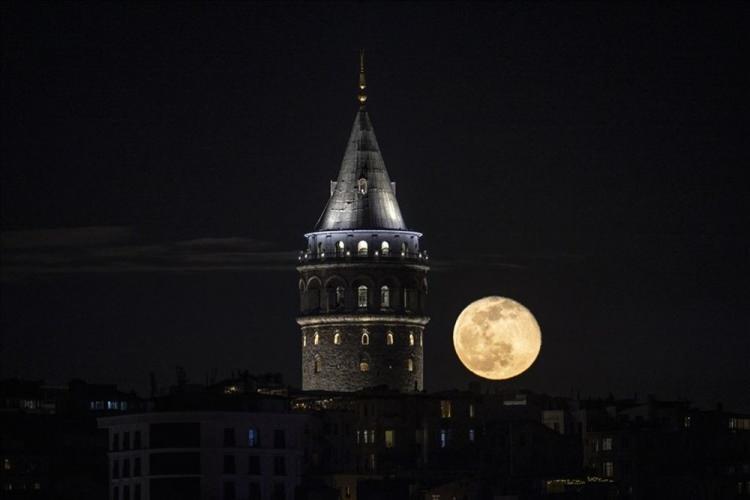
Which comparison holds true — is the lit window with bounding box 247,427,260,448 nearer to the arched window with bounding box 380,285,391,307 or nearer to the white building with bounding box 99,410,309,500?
the white building with bounding box 99,410,309,500

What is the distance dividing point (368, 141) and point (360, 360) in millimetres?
9187

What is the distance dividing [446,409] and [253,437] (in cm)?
1756

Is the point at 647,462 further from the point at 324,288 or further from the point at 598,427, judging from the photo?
the point at 324,288

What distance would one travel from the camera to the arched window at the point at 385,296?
144000 millimetres

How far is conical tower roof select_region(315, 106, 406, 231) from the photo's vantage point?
14412 centimetres

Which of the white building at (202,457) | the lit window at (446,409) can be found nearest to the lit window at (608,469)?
the lit window at (446,409)

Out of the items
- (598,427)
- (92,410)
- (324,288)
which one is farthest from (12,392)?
(598,427)

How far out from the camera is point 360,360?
14375cm

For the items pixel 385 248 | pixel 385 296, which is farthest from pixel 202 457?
pixel 385 248

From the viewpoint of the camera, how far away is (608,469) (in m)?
141

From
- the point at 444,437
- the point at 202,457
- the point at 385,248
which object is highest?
the point at 385,248

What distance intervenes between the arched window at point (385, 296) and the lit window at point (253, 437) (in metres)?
17.9

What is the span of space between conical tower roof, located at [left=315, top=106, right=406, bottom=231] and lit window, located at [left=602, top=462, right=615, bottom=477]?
1318 cm

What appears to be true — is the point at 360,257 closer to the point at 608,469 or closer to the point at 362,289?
the point at 362,289
